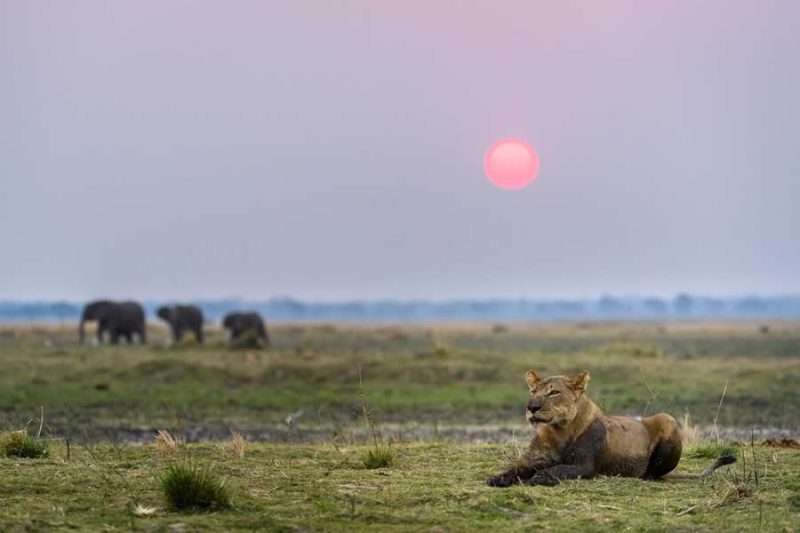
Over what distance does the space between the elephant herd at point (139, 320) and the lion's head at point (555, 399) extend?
49.3 m

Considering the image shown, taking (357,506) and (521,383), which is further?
(521,383)

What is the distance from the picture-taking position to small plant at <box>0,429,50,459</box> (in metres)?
13.1

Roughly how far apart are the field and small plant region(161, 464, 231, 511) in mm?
140

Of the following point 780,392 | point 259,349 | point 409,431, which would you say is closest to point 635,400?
point 780,392

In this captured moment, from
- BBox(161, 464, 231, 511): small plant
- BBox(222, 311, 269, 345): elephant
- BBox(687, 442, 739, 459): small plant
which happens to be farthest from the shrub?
BBox(222, 311, 269, 345): elephant

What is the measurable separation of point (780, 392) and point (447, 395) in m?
9.72

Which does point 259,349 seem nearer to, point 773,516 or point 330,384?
point 330,384

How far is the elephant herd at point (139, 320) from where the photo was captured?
200ft

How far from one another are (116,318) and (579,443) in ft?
170

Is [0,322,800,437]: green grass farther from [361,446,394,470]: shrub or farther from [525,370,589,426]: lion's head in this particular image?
[525,370,589,426]: lion's head

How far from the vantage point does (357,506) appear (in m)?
9.97

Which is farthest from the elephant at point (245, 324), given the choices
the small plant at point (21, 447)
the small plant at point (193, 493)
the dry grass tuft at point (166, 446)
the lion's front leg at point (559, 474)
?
the small plant at point (193, 493)

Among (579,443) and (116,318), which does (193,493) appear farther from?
(116,318)

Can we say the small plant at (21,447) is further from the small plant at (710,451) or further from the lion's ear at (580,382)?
the small plant at (710,451)
